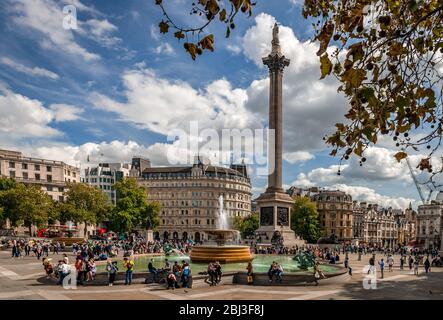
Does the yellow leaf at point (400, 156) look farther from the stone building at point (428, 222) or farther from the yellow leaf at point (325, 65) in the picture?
the stone building at point (428, 222)

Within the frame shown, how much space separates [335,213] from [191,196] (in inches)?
1798

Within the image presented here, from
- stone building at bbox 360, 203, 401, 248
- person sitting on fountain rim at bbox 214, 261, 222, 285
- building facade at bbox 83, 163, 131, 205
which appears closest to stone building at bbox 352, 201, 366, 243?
stone building at bbox 360, 203, 401, 248

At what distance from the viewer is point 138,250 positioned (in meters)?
49.1

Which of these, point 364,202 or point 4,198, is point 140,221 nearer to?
point 4,198

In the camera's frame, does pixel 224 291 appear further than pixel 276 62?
No

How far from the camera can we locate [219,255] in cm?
3306

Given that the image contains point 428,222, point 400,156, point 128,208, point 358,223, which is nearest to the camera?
point 400,156

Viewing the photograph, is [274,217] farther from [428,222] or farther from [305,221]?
[428,222]

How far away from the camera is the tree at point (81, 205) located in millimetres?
78188

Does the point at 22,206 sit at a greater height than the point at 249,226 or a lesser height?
greater

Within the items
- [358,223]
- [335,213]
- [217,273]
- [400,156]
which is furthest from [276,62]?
[358,223]
